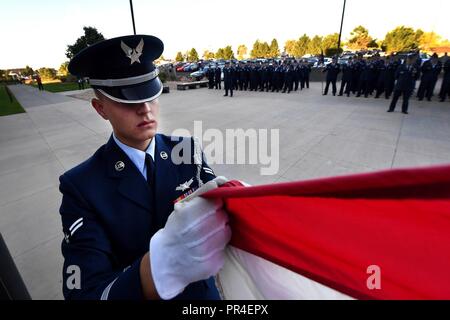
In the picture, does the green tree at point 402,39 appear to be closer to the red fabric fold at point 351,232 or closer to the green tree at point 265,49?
the green tree at point 265,49

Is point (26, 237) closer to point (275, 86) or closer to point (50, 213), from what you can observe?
point (50, 213)

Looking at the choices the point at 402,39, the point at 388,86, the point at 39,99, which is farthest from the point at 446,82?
the point at 402,39

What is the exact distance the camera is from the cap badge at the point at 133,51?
125 centimetres

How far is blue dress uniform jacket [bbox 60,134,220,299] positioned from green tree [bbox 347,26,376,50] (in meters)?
70.1

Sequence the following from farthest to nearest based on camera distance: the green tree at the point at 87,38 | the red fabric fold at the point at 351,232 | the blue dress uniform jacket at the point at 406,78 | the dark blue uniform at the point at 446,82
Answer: the green tree at the point at 87,38
the dark blue uniform at the point at 446,82
the blue dress uniform jacket at the point at 406,78
the red fabric fold at the point at 351,232

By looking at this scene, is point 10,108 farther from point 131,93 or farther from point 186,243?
point 186,243

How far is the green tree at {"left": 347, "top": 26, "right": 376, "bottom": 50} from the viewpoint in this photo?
57.7 metres

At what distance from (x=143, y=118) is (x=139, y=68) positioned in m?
0.31

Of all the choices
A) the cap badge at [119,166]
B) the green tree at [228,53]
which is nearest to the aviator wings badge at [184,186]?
the cap badge at [119,166]

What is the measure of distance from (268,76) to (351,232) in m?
15.0

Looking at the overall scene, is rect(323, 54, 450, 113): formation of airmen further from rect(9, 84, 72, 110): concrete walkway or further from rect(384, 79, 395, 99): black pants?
rect(9, 84, 72, 110): concrete walkway

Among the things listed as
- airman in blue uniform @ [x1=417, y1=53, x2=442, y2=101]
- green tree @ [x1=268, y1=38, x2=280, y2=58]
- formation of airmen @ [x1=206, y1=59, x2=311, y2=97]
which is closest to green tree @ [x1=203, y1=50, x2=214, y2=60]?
green tree @ [x1=268, y1=38, x2=280, y2=58]

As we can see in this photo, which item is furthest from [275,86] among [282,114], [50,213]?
[50,213]

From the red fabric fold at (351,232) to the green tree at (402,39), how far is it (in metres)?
56.5
